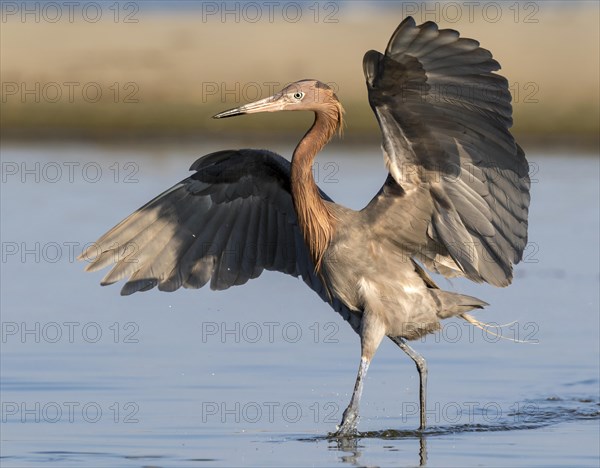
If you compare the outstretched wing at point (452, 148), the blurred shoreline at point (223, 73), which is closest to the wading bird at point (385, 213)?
the outstretched wing at point (452, 148)

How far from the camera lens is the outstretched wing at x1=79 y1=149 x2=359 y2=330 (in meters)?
11.2

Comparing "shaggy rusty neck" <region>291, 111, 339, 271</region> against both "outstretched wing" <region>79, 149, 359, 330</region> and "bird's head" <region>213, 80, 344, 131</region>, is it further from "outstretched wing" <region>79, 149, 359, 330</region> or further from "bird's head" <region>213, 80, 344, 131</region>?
"outstretched wing" <region>79, 149, 359, 330</region>

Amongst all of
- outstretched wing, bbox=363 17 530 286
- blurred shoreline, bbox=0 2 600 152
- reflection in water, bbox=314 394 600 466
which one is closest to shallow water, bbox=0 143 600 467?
reflection in water, bbox=314 394 600 466

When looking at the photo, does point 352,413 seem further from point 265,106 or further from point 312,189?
point 265,106

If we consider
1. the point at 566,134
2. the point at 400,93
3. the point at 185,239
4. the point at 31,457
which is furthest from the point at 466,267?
the point at 566,134

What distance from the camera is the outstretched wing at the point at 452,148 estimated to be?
364 inches

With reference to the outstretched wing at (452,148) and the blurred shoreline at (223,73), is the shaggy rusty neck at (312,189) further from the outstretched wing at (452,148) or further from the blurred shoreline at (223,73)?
the blurred shoreline at (223,73)

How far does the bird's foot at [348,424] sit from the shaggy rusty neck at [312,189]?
1.13m

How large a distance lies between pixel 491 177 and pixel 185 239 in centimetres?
271

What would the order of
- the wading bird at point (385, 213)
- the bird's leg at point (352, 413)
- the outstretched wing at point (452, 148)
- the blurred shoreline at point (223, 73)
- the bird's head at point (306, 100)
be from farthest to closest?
the blurred shoreline at point (223, 73), the bird's head at point (306, 100), the bird's leg at point (352, 413), the wading bird at point (385, 213), the outstretched wing at point (452, 148)

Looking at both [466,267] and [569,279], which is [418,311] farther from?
[569,279]

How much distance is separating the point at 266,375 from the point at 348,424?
1.74m

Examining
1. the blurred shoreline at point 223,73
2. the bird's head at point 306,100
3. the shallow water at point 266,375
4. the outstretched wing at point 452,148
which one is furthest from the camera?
the blurred shoreline at point 223,73

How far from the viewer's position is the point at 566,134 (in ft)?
104
